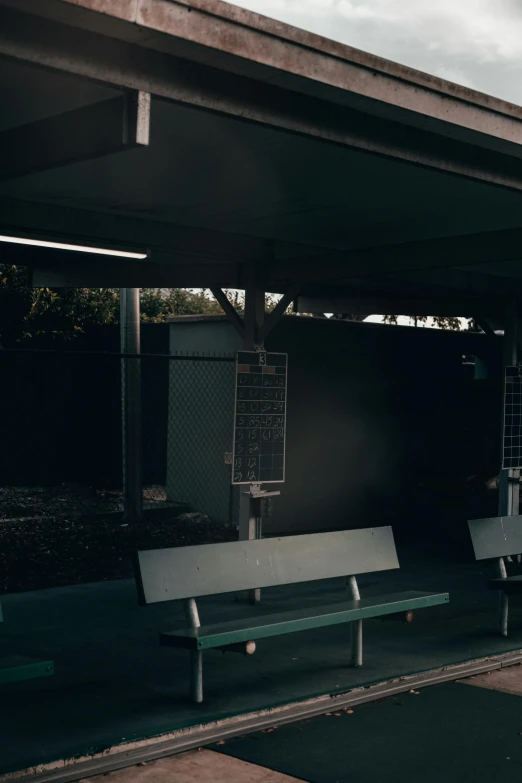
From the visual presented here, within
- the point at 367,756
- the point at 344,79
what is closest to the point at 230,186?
the point at 344,79

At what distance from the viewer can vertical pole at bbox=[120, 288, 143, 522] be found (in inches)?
486

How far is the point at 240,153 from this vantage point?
568 centimetres

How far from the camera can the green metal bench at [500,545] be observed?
7.18 metres

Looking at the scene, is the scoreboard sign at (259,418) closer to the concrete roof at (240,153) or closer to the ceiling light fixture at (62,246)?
the concrete roof at (240,153)

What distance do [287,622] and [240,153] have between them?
264 cm

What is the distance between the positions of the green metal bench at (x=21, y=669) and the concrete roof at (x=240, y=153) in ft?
7.59

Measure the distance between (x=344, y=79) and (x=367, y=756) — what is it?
3119mm

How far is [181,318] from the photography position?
13.0m

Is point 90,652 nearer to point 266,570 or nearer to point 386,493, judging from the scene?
point 266,570

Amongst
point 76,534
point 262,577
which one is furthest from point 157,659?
point 76,534

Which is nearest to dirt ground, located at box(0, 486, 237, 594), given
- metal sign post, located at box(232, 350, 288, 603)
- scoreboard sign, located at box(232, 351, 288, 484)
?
metal sign post, located at box(232, 350, 288, 603)

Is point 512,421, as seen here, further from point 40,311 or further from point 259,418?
point 40,311

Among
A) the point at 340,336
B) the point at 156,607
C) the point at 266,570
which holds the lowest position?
the point at 156,607

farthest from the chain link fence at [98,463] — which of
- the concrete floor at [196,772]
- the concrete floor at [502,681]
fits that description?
the concrete floor at [196,772]
